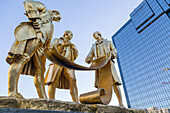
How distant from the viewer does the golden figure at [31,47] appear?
2.83 meters

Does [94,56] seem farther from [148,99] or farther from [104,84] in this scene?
[148,99]

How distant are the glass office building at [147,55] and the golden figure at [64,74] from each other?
55.8m

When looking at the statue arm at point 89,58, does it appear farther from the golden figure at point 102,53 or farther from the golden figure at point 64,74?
the golden figure at point 64,74

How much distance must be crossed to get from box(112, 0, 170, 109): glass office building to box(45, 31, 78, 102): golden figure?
55832 millimetres

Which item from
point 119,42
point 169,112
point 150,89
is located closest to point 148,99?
point 150,89

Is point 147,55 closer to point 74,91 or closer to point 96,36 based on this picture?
point 96,36

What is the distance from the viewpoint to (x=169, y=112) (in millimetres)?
5047

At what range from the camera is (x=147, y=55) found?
60.8 metres

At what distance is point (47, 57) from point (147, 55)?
6441cm

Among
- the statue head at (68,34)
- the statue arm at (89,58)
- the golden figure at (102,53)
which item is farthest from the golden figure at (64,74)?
the golden figure at (102,53)

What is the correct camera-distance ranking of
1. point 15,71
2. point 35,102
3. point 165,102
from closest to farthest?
point 35,102
point 15,71
point 165,102

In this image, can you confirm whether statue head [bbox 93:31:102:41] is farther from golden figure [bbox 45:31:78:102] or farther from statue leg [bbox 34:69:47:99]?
statue leg [bbox 34:69:47:99]

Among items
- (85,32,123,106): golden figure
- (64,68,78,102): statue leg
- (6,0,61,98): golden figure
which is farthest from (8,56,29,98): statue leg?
(85,32,123,106): golden figure

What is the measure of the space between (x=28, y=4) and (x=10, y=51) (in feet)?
4.52
